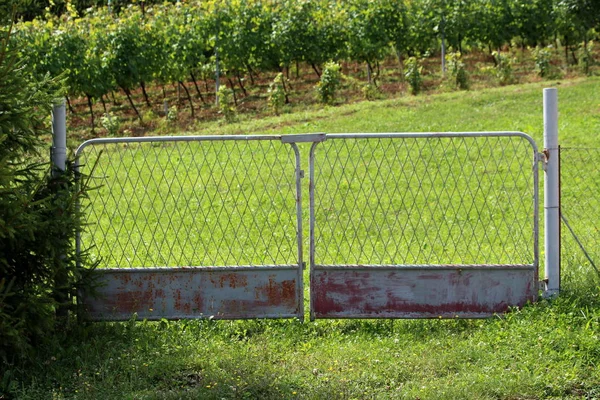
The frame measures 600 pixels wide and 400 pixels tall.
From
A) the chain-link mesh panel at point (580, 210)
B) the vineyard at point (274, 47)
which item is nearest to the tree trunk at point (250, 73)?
the vineyard at point (274, 47)

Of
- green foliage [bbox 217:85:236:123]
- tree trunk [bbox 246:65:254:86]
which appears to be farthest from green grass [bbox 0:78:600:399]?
tree trunk [bbox 246:65:254:86]

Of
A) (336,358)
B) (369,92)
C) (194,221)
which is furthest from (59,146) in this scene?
(369,92)

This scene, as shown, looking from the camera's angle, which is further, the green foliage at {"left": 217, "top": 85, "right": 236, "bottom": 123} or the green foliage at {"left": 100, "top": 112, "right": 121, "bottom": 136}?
the green foliage at {"left": 217, "top": 85, "right": 236, "bottom": 123}

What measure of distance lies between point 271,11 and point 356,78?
3.02 metres

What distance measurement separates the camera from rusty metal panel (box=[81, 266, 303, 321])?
6.27m

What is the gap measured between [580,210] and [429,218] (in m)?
1.71

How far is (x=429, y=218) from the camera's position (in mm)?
10172

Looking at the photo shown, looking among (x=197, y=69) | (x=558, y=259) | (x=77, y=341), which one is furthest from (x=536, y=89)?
(x=77, y=341)

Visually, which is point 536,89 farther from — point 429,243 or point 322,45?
point 429,243

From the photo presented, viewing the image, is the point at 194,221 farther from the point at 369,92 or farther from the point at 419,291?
the point at 369,92

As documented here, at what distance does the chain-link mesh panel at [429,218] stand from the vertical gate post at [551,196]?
0.45 feet

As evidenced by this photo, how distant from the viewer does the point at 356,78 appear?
24.2 metres

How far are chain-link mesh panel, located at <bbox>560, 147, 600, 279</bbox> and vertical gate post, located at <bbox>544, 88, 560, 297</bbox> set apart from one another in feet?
0.98

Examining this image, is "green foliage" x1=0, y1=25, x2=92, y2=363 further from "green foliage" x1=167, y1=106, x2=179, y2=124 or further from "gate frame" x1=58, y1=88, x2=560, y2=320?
"green foliage" x1=167, y1=106, x2=179, y2=124
